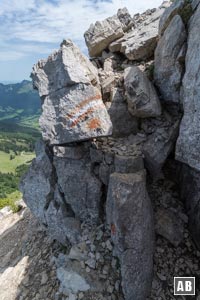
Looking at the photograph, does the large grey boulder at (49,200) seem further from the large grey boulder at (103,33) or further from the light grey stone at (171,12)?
the light grey stone at (171,12)

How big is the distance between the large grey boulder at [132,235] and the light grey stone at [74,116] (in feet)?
11.3

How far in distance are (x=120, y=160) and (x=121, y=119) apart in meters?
3.24

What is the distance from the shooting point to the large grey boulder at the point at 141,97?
15.0m

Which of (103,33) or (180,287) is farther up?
(103,33)

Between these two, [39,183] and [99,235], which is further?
[39,183]

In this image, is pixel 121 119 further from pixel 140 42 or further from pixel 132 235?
pixel 132 235

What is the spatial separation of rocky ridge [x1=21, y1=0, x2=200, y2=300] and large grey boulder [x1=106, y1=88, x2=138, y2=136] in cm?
6

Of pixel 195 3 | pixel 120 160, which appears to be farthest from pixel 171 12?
pixel 120 160

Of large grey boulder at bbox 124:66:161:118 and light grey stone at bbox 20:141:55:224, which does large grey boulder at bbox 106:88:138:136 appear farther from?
light grey stone at bbox 20:141:55:224

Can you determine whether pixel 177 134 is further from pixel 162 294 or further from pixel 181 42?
pixel 162 294

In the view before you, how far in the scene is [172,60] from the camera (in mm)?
14945

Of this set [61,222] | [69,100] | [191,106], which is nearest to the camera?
[191,106]

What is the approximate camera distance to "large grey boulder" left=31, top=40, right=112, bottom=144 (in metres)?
15.1

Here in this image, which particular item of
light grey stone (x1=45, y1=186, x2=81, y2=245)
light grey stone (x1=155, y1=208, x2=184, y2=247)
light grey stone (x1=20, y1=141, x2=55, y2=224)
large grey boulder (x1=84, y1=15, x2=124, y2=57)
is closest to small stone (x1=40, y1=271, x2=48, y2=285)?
light grey stone (x1=45, y1=186, x2=81, y2=245)
